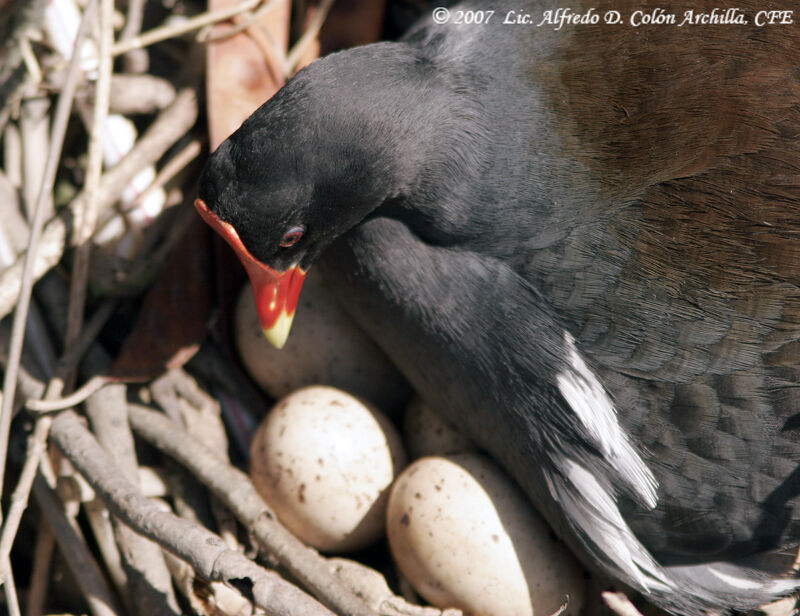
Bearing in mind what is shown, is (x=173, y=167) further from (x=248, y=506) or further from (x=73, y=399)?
(x=248, y=506)

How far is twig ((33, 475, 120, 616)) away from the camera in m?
1.71

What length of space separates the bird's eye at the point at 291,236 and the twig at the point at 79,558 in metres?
0.78

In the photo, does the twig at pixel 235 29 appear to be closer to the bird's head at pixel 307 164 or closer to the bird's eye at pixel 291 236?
the bird's head at pixel 307 164

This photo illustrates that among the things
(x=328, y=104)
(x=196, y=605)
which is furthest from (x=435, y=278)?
(x=196, y=605)

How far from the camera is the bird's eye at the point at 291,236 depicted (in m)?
1.56

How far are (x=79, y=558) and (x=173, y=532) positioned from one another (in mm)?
294

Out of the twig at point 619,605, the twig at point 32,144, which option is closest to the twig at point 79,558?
the twig at point 32,144

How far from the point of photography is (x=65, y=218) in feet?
6.27

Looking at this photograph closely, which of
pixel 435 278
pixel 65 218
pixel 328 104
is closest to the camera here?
pixel 328 104

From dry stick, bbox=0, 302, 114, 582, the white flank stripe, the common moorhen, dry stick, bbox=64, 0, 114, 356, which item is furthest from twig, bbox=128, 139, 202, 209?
the white flank stripe

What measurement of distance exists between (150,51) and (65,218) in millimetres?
647

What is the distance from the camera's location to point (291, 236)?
157cm

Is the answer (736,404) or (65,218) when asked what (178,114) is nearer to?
(65,218)

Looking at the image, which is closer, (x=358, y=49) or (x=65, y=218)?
(x=358, y=49)
